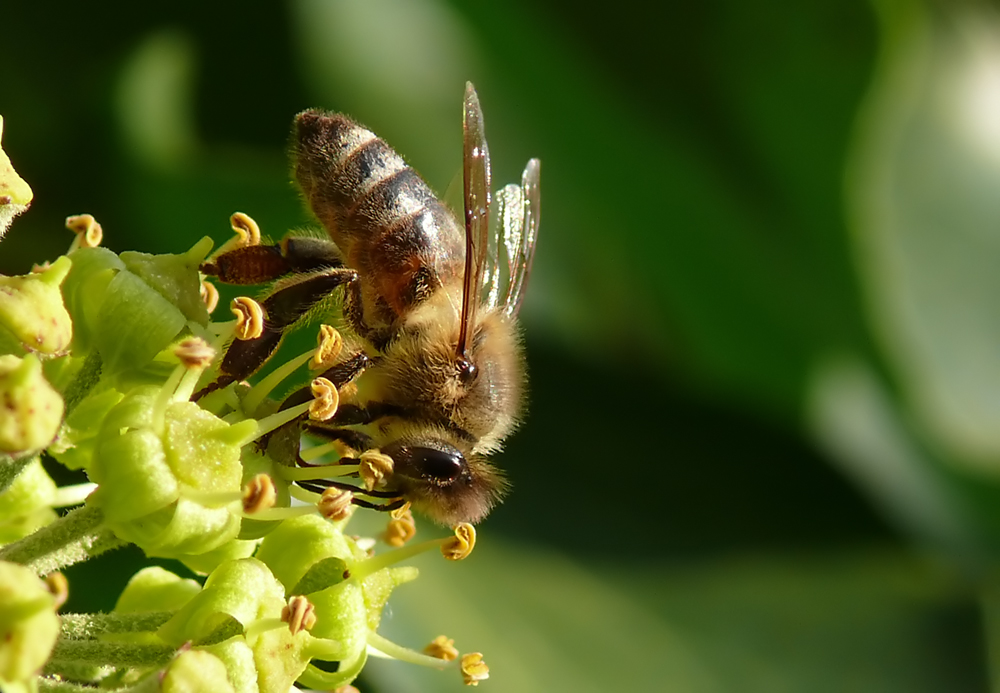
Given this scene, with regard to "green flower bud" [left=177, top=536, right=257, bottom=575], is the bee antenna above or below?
above

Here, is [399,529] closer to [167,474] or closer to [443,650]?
[443,650]

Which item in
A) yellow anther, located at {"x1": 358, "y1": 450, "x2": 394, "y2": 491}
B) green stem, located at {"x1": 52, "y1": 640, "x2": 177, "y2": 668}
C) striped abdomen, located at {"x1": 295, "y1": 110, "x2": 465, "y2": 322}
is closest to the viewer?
green stem, located at {"x1": 52, "y1": 640, "x2": 177, "y2": 668}

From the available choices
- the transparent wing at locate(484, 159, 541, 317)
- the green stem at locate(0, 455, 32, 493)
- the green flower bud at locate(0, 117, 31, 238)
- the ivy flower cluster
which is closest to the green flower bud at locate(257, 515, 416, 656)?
the ivy flower cluster

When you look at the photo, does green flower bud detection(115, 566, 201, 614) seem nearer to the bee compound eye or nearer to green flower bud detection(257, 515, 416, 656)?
green flower bud detection(257, 515, 416, 656)

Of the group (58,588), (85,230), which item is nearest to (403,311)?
(85,230)

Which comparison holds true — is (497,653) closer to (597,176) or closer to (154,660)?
(597,176)

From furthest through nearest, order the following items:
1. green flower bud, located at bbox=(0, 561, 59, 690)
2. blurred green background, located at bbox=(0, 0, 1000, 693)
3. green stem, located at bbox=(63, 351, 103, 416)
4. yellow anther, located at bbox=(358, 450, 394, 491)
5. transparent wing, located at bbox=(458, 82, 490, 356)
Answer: blurred green background, located at bbox=(0, 0, 1000, 693)
transparent wing, located at bbox=(458, 82, 490, 356)
yellow anther, located at bbox=(358, 450, 394, 491)
green stem, located at bbox=(63, 351, 103, 416)
green flower bud, located at bbox=(0, 561, 59, 690)

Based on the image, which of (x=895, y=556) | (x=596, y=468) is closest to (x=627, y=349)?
(x=596, y=468)

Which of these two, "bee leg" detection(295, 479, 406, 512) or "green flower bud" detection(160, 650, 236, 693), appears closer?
"green flower bud" detection(160, 650, 236, 693)
